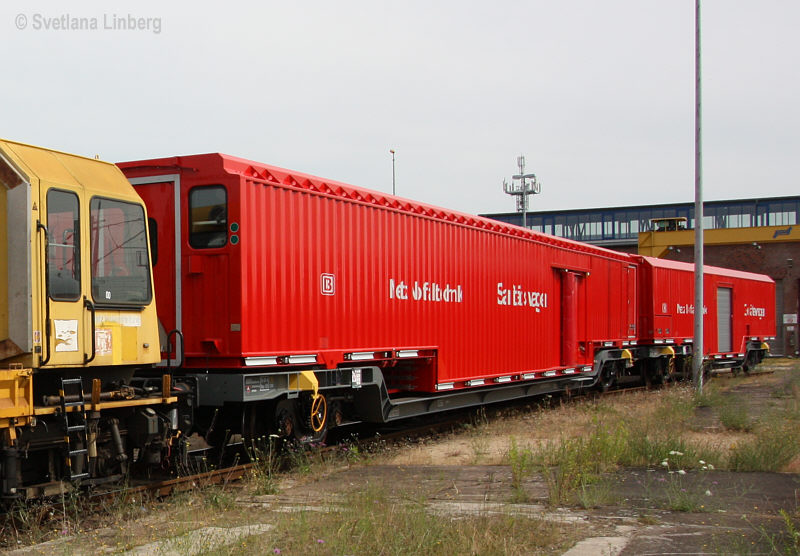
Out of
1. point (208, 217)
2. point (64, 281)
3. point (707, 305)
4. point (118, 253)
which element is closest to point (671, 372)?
point (707, 305)

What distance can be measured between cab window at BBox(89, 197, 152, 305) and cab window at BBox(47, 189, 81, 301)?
193 millimetres

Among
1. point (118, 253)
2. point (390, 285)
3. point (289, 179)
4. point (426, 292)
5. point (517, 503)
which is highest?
point (289, 179)

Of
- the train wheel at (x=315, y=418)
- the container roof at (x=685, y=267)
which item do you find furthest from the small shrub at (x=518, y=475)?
the container roof at (x=685, y=267)

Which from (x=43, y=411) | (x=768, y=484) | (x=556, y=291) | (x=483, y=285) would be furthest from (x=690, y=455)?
(x=556, y=291)

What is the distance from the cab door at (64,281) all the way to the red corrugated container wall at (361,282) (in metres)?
2.07

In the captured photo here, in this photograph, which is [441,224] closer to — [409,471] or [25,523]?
[409,471]

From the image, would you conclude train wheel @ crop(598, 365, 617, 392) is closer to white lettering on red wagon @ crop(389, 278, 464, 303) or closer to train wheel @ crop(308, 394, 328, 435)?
white lettering on red wagon @ crop(389, 278, 464, 303)

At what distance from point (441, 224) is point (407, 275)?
141 centimetres

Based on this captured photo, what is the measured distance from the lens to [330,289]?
10.5m

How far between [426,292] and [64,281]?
6.39 meters

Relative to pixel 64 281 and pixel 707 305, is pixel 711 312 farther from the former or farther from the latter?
pixel 64 281

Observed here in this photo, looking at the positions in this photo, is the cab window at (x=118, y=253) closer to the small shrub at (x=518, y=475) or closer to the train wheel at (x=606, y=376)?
the small shrub at (x=518, y=475)

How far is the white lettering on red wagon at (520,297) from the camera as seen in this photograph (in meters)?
14.9

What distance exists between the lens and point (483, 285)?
1431cm
